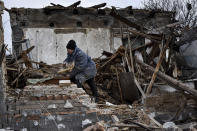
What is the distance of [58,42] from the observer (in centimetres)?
1877

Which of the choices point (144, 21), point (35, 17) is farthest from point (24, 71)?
point (144, 21)

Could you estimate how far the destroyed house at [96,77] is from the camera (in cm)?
385

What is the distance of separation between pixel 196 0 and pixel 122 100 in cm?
2045

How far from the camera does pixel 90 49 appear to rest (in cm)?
1916

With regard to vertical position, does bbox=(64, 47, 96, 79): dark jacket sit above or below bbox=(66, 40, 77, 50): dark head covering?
below

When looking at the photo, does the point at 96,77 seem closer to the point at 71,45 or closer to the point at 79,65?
the point at 79,65

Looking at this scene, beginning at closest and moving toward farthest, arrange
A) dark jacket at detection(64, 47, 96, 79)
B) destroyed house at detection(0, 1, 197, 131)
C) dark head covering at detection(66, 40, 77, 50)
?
destroyed house at detection(0, 1, 197, 131) → dark head covering at detection(66, 40, 77, 50) → dark jacket at detection(64, 47, 96, 79)

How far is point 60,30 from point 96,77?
8.23 meters

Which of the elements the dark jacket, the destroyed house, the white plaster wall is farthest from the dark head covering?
the white plaster wall

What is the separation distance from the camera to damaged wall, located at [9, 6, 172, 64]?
18.4 m

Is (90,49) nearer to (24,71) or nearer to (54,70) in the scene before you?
(54,70)

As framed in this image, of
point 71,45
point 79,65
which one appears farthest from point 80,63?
point 71,45

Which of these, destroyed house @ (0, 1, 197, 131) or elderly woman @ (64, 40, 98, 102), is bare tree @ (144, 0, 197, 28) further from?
elderly woman @ (64, 40, 98, 102)

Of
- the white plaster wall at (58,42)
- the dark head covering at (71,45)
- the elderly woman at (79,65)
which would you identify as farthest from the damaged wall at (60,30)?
the dark head covering at (71,45)
